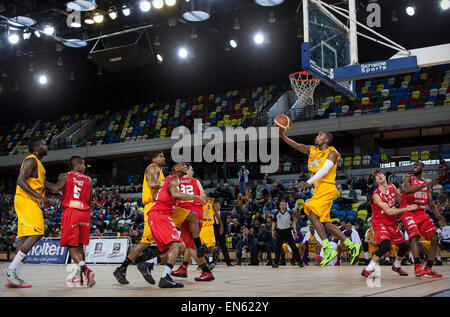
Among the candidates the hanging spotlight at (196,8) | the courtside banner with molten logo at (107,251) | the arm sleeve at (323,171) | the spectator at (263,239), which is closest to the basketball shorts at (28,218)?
the arm sleeve at (323,171)

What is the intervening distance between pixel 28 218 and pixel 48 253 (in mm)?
11393

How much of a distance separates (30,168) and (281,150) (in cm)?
2094

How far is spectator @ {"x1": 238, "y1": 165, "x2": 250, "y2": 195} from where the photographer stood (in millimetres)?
21703

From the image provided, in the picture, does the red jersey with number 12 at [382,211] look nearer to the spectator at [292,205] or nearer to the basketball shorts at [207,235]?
the basketball shorts at [207,235]

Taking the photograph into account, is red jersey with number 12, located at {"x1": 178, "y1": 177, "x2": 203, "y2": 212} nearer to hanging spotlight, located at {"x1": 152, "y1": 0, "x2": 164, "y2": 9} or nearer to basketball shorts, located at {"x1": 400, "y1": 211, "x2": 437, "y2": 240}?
basketball shorts, located at {"x1": 400, "y1": 211, "x2": 437, "y2": 240}

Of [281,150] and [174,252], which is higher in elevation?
[281,150]

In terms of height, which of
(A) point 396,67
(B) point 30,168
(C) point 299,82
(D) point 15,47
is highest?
(D) point 15,47

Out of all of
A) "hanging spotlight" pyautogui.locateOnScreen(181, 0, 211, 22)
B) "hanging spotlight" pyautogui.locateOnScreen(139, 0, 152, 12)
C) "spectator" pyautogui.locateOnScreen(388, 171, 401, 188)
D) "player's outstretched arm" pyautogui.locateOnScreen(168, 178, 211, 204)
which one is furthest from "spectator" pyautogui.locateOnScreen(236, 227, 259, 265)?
"hanging spotlight" pyautogui.locateOnScreen(139, 0, 152, 12)

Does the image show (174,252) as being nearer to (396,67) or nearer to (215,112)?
(396,67)

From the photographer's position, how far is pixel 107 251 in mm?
16344

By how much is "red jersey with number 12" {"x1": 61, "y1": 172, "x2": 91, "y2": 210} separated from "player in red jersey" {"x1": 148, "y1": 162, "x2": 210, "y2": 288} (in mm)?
1051

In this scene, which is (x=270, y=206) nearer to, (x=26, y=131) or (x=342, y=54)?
(x=342, y=54)

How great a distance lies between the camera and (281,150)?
87.5ft

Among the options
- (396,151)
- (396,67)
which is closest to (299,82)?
(396,67)
